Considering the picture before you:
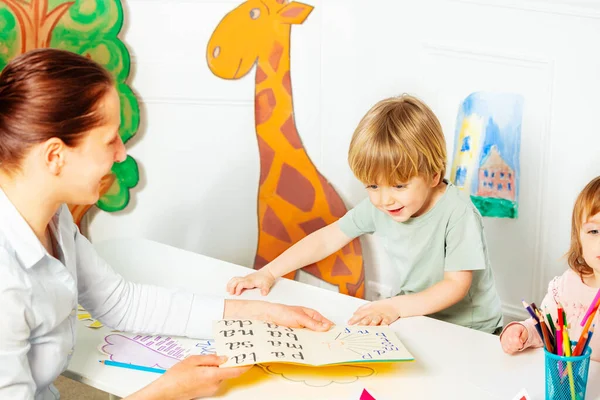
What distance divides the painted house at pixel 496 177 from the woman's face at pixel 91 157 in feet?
4.06

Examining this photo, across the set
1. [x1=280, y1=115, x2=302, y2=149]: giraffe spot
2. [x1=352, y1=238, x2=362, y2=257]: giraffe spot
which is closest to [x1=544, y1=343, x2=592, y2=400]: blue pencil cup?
[x1=352, y1=238, x2=362, y2=257]: giraffe spot

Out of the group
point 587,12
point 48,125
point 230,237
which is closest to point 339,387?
point 48,125

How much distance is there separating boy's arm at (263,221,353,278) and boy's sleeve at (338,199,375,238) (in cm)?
2

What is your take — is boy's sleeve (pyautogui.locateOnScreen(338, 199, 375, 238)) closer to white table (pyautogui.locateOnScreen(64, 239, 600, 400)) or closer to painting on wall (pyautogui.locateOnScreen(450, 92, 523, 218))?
white table (pyautogui.locateOnScreen(64, 239, 600, 400))

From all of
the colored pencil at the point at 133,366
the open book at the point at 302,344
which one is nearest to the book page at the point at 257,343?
the open book at the point at 302,344

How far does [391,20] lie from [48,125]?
4.41ft

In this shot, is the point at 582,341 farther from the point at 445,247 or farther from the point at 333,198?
the point at 333,198

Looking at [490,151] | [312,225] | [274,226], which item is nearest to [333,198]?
[312,225]

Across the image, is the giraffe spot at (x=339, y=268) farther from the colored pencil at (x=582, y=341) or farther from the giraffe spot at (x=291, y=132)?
the colored pencil at (x=582, y=341)

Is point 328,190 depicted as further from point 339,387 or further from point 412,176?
point 339,387

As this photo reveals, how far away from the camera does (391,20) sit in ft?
7.20

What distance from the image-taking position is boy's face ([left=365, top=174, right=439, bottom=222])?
1567 mm

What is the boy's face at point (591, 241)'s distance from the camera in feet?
4.10

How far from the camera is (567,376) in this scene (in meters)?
1.05
